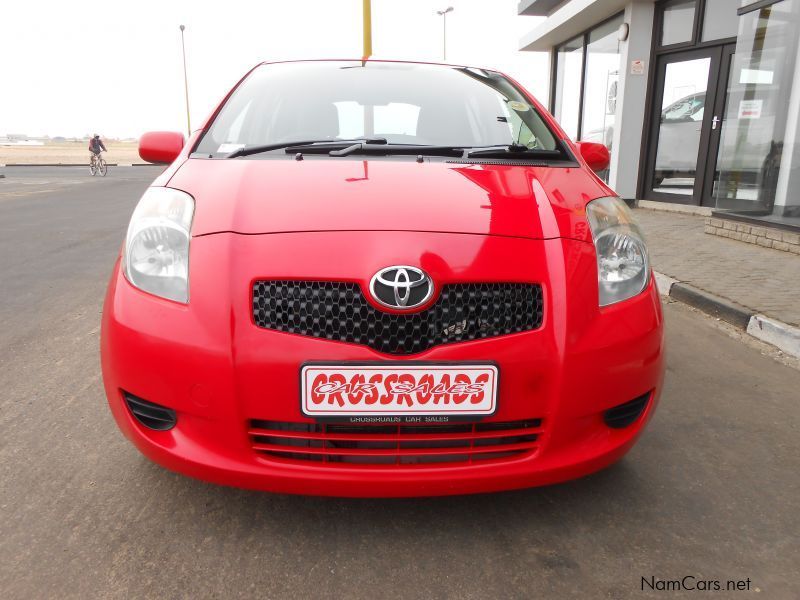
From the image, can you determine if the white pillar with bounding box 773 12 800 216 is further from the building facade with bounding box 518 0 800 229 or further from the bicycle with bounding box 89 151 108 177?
the bicycle with bounding box 89 151 108 177

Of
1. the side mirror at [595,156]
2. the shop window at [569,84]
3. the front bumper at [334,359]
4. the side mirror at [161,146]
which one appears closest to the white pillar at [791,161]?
the side mirror at [595,156]

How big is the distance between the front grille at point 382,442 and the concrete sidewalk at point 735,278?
2707mm

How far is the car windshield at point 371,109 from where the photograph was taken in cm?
260

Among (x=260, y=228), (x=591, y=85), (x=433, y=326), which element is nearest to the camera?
(x=433, y=326)

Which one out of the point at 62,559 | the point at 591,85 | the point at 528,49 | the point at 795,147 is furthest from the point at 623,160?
the point at 62,559

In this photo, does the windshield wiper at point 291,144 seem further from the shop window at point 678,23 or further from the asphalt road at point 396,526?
the shop window at point 678,23

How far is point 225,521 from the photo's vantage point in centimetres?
189

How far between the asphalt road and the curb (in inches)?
42.3

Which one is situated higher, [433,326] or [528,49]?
[528,49]

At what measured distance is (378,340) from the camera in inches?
65.6

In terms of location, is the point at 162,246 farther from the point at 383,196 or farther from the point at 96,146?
the point at 96,146

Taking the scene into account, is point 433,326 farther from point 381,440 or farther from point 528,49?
point 528,49

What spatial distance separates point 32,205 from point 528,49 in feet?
38.7

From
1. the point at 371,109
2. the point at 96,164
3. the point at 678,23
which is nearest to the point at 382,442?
the point at 371,109
